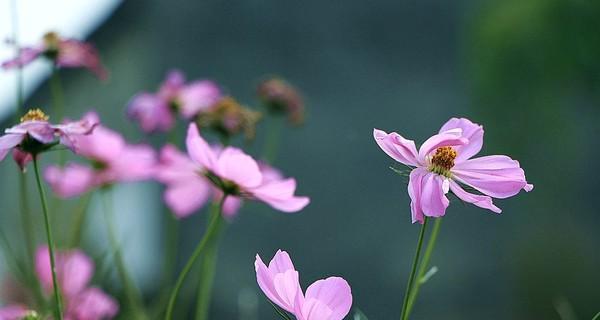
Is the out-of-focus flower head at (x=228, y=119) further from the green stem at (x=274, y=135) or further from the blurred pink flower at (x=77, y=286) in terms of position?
the green stem at (x=274, y=135)

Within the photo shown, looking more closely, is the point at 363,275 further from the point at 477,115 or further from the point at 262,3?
the point at 262,3

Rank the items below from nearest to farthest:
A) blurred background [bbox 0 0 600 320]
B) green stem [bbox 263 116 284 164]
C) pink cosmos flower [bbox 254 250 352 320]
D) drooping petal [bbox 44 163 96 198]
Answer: pink cosmos flower [bbox 254 250 352 320] → drooping petal [bbox 44 163 96 198] → green stem [bbox 263 116 284 164] → blurred background [bbox 0 0 600 320]

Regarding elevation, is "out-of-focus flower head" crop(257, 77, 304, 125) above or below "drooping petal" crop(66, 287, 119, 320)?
above

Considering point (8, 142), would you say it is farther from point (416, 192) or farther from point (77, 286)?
point (77, 286)

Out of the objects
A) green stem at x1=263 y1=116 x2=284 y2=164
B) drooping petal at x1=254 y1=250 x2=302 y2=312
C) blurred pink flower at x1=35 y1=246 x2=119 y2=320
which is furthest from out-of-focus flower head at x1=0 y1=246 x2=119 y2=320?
green stem at x1=263 y1=116 x2=284 y2=164

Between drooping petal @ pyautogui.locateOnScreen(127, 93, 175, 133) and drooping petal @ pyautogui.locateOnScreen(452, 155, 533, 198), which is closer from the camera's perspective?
drooping petal @ pyautogui.locateOnScreen(452, 155, 533, 198)

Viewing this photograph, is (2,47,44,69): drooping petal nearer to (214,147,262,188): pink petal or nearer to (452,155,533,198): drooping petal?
(214,147,262,188): pink petal
